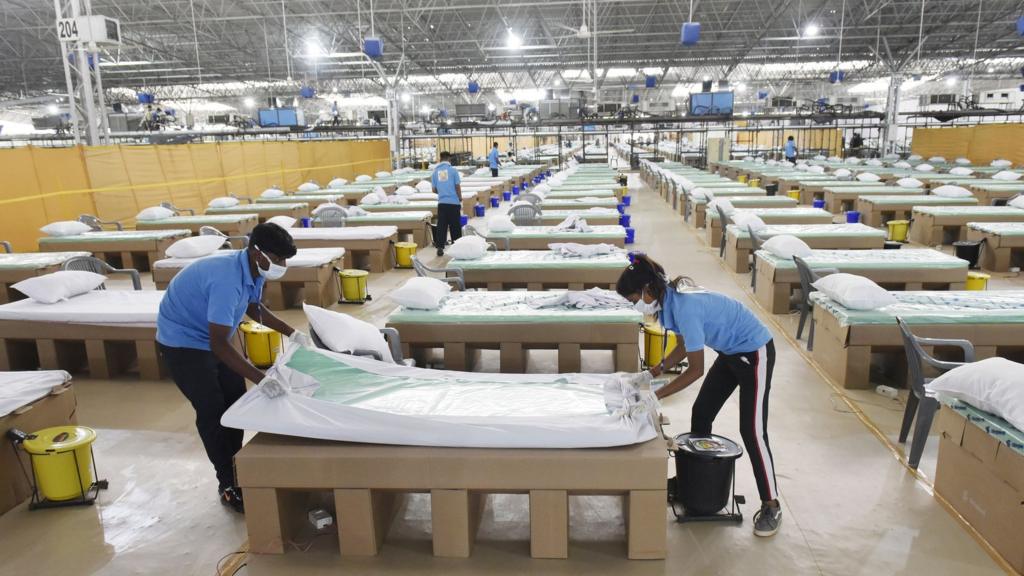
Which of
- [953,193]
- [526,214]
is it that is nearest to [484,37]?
[526,214]

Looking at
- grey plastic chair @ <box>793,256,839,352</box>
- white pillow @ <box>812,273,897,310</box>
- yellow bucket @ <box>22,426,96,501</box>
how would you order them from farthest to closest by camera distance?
grey plastic chair @ <box>793,256,839,352</box>, white pillow @ <box>812,273,897,310</box>, yellow bucket @ <box>22,426,96,501</box>

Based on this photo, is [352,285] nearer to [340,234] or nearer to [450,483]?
[340,234]

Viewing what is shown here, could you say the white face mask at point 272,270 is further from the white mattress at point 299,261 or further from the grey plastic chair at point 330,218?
the grey plastic chair at point 330,218

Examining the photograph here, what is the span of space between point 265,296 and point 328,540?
225 inches

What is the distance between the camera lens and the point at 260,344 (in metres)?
6.22

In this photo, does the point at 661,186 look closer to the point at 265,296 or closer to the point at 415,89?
the point at 265,296

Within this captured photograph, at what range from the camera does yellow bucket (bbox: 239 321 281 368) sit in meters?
6.21

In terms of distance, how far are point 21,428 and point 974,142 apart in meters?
30.1

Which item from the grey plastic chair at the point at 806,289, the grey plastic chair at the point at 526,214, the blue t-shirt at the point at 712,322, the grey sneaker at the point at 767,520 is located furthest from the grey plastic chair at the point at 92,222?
the grey sneaker at the point at 767,520

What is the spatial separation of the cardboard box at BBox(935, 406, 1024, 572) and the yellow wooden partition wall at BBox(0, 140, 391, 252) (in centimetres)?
1273

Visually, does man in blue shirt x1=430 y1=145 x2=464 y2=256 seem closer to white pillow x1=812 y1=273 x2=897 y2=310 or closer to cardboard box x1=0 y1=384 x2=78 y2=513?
white pillow x1=812 y1=273 x2=897 y2=310

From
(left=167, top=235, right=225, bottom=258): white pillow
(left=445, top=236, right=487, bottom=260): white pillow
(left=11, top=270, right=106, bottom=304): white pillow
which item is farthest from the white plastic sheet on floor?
(left=167, top=235, right=225, bottom=258): white pillow

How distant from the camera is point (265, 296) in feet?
28.1

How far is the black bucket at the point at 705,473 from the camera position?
3482 millimetres
